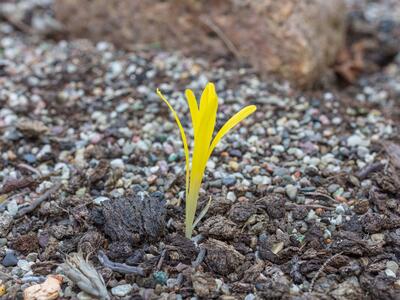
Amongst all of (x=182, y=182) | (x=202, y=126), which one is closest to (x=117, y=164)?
(x=182, y=182)

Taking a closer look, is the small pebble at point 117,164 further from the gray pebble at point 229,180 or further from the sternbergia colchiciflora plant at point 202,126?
the sternbergia colchiciflora plant at point 202,126

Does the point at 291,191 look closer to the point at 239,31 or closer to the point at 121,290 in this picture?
the point at 121,290

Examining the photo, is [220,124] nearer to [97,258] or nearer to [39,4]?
[97,258]

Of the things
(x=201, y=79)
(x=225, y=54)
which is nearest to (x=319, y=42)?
(x=225, y=54)

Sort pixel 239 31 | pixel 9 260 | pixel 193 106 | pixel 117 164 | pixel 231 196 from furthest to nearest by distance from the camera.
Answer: pixel 239 31, pixel 117 164, pixel 231 196, pixel 9 260, pixel 193 106

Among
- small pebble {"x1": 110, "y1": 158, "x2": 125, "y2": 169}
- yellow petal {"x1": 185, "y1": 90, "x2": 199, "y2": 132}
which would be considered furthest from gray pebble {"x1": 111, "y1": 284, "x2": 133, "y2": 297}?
small pebble {"x1": 110, "y1": 158, "x2": 125, "y2": 169}

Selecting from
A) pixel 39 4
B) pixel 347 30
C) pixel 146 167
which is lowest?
pixel 347 30

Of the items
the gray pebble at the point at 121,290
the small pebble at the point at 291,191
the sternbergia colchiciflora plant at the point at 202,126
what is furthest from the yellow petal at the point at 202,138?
the small pebble at the point at 291,191
